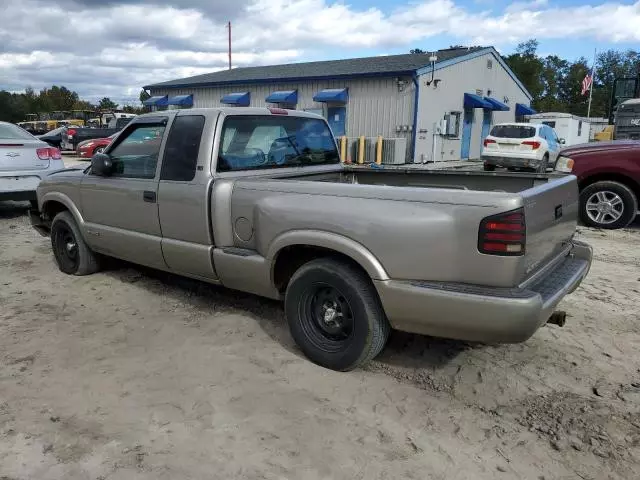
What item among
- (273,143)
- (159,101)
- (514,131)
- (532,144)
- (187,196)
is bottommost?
(187,196)

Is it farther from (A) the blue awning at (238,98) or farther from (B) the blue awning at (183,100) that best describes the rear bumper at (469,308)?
(B) the blue awning at (183,100)

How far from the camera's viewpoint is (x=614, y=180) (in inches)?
307

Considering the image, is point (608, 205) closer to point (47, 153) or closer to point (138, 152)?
point (138, 152)

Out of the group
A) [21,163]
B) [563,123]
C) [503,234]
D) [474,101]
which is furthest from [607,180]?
[563,123]

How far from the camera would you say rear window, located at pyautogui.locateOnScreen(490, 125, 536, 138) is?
17172 mm

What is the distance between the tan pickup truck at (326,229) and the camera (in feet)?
9.27

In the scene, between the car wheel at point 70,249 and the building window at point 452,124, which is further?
the building window at point 452,124

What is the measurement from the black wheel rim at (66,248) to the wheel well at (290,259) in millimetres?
2876

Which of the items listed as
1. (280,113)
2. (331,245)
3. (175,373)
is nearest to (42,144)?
(280,113)

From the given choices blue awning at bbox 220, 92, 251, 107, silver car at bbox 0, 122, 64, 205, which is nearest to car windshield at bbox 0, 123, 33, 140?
silver car at bbox 0, 122, 64, 205

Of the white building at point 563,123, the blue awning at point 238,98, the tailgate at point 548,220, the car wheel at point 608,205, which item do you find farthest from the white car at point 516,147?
the tailgate at point 548,220

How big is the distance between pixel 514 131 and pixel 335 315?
15.7m

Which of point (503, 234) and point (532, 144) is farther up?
point (532, 144)

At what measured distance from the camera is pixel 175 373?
353 centimetres
